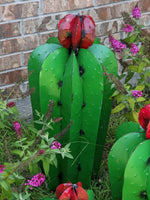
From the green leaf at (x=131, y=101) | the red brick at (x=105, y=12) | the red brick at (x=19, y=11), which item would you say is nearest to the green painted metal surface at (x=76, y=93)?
the green leaf at (x=131, y=101)

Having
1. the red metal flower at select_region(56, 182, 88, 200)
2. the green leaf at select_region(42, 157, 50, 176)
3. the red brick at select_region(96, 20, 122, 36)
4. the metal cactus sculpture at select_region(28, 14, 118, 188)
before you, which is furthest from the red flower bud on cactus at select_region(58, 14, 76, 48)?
the red brick at select_region(96, 20, 122, 36)

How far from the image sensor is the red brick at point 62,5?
2.21 metres

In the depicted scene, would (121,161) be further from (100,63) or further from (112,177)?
(100,63)

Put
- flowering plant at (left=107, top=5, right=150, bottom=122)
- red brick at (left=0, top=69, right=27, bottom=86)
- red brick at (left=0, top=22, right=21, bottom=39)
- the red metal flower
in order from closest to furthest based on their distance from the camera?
the red metal flower < flowering plant at (left=107, top=5, right=150, bottom=122) < red brick at (left=0, top=22, right=21, bottom=39) < red brick at (left=0, top=69, right=27, bottom=86)

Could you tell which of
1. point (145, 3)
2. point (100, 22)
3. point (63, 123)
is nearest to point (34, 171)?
point (63, 123)

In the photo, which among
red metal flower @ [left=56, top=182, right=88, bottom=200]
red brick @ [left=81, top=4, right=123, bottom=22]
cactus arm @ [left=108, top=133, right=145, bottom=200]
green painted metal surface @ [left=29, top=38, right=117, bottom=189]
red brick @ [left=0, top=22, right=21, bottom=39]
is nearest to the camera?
red metal flower @ [left=56, top=182, right=88, bottom=200]

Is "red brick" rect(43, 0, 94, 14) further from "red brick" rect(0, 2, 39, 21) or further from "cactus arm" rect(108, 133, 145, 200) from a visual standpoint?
"cactus arm" rect(108, 133, 145, 200)

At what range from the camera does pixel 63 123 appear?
1.53m

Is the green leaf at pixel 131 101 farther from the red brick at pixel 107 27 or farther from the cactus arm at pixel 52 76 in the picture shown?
the red brick at pixel 107 27

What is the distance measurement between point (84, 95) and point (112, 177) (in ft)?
1.30

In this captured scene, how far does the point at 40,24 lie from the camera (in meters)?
2.24

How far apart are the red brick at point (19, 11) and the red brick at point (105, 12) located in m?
0.37

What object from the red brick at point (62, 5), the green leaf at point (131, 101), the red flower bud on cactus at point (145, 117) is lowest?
the green leaf at point (131, 101)

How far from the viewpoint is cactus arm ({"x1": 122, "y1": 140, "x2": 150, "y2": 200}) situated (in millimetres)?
1104
